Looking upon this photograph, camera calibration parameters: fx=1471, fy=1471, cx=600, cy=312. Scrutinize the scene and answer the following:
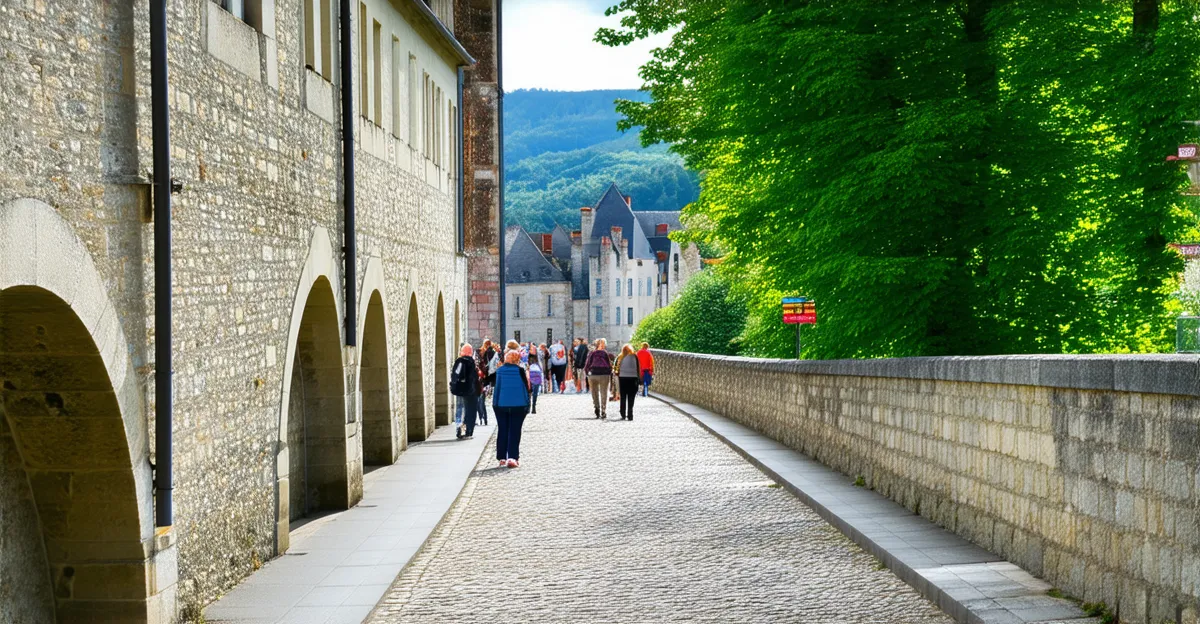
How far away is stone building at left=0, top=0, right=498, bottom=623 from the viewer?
7332mm

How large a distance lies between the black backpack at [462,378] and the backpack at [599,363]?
749 cm

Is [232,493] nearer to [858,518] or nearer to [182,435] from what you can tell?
[182,435]

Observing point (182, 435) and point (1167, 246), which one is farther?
point (1167, 246)

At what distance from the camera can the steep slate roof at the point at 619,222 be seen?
10981 cm

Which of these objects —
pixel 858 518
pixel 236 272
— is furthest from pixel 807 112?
pixel 236 272

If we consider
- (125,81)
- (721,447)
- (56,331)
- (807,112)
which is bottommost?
(721,447)

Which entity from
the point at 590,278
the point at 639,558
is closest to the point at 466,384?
the point at 639,558

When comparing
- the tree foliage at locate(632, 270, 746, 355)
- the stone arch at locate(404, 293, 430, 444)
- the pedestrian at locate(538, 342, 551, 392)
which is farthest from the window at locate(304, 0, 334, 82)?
the tree foliage at locate(632, 270, 746, 355)

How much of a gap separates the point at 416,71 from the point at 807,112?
634cm

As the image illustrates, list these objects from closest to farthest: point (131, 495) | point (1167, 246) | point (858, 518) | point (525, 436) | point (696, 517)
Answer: point (131, 495), point (858, 518), point (696, 517), point (1167, 246), point (525, 436)

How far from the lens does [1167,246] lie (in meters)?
20.3

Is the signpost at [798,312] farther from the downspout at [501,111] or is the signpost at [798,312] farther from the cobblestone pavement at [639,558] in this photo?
the downspout at [501,111]

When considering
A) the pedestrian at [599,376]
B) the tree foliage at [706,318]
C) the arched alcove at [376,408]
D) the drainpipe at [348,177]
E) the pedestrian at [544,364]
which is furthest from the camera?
the tree foliage at [706,318]

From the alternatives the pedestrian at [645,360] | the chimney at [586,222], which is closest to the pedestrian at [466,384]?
the pedestrian at [645,360]
